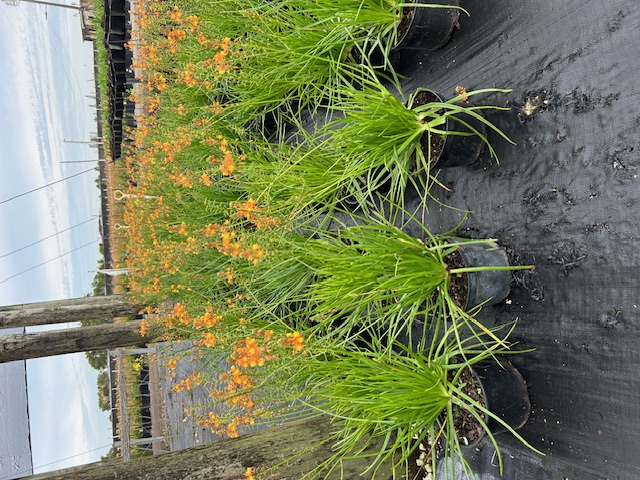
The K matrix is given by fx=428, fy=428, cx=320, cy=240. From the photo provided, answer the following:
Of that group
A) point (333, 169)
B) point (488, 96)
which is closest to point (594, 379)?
point (488, 96)

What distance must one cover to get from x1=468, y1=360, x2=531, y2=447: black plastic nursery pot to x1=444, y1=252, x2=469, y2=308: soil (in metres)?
0.24

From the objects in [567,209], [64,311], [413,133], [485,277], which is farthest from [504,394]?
[64,311]

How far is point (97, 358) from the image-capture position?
11.0 meters

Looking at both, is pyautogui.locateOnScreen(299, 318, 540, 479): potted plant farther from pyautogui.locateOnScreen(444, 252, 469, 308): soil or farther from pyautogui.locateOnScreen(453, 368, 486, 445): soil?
pyautogui.locateOnScreen(444, 252, 469, 308): soil

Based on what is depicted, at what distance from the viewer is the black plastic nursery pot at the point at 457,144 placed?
1.49m

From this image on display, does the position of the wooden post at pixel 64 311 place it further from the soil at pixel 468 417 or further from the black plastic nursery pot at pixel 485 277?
the black plastic nursery pot at pixel 485 277

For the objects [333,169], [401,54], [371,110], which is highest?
[401,54]

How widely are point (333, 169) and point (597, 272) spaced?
1.12 metres

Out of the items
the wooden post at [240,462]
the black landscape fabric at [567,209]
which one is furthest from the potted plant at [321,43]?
the wooden post at [240,462]

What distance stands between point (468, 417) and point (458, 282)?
491 mm

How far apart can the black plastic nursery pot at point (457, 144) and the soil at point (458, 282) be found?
0.34 meters

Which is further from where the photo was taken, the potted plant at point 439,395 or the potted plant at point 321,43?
the potted plant at point 321,43

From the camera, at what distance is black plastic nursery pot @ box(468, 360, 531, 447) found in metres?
1.41

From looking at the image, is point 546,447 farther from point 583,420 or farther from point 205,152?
point 205,152
